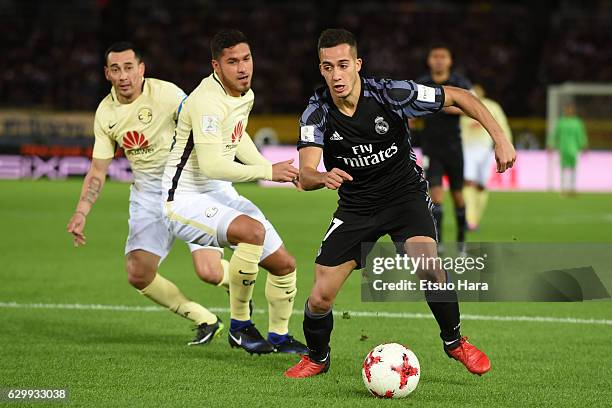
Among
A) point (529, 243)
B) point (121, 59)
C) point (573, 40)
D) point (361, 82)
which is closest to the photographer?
point (361, 82)

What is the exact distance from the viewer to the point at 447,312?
6.57 metres

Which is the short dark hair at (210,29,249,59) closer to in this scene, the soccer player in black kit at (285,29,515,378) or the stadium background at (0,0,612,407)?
the soccer player in black kit at (285,29,515,378)

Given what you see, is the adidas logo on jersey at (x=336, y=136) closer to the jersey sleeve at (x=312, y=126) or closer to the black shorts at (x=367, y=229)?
the jersey sleeve at (x=312, y=126)

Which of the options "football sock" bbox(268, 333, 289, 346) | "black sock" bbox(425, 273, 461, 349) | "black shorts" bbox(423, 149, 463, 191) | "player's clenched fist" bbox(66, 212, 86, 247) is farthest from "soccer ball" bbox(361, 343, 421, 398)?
"black shorts" bbox(423, 149, 463, 191)

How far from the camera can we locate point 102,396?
6.17m

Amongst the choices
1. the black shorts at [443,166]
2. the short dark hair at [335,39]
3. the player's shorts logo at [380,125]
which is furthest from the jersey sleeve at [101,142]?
the black shorts at [443,166]

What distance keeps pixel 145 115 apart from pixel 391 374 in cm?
285

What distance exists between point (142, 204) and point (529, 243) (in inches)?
308

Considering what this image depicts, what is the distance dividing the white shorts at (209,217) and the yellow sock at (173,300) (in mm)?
611

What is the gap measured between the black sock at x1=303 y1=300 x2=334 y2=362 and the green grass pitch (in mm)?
150

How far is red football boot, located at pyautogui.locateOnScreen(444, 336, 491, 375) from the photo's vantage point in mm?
6539

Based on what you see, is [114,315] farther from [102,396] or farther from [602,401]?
[602,401]

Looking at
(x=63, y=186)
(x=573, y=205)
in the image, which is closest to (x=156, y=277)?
(x=573, y=205)

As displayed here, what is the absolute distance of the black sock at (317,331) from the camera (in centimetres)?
675
